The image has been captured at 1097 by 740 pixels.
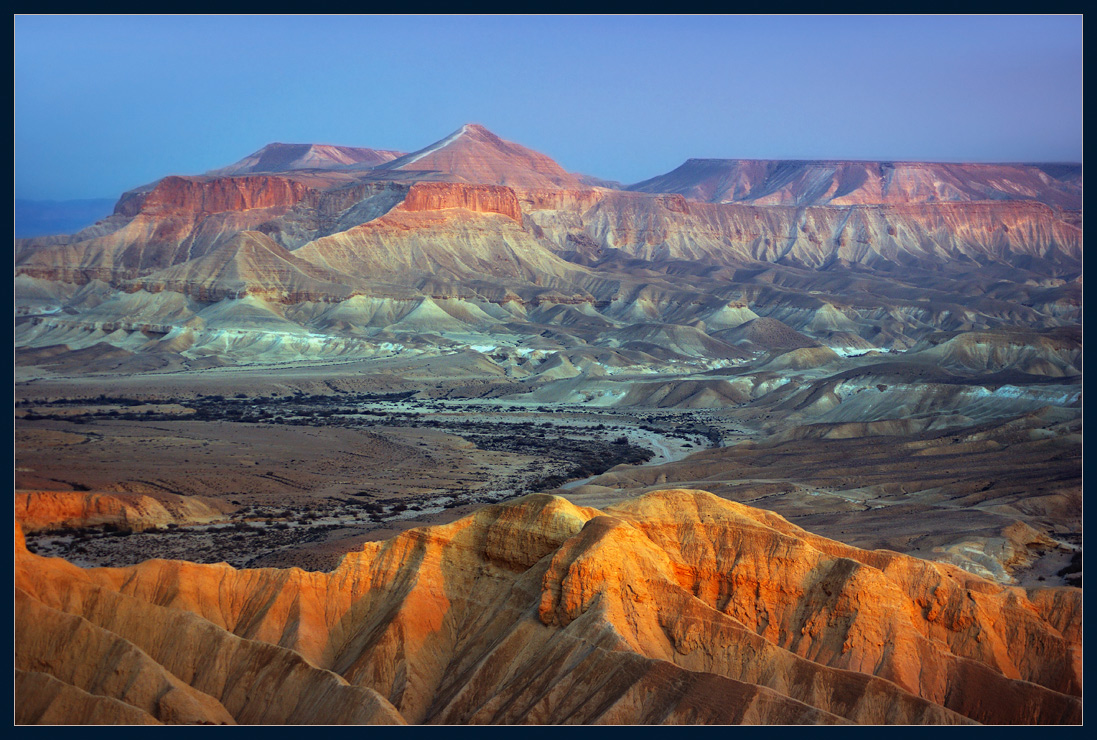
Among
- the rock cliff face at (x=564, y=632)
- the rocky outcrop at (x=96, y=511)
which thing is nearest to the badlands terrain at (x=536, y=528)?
the rock cliff face at (x=564, y=632)

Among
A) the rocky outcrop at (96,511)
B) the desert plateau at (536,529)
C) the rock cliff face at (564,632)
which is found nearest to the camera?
the rock cliff face at (564,632)

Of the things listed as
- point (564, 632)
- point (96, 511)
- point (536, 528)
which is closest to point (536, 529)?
point (536, 528)

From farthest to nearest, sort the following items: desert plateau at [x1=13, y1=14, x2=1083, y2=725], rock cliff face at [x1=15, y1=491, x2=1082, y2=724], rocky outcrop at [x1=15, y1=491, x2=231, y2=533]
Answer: rocky outcrop at [x1=15, y1=491, x2=231, y2=533] < desert plateau at [x1=13, y1=14, x2=1083, y2=725] < rock cliff face at [x1=15, y1=491, x2=1082, y2=724]

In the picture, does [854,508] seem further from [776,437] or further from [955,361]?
[955,361]

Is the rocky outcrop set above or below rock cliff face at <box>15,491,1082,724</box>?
below

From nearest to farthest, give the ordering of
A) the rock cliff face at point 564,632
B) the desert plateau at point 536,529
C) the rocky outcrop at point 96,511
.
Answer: the rock cliff face at point 564,632 → the desert plateau at point 536,529 → the rocky outcrop at point 96,511

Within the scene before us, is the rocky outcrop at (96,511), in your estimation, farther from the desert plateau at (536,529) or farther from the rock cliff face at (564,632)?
the rock cliff face at (564,632)

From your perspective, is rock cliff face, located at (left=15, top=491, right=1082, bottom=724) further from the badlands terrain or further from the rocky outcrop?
the rocky outcrop

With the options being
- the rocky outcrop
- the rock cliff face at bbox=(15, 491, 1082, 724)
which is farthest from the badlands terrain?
the rocky outcrop

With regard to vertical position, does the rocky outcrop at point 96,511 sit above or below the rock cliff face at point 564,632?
below
